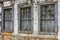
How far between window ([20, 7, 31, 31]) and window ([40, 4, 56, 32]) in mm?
641

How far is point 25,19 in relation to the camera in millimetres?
6289

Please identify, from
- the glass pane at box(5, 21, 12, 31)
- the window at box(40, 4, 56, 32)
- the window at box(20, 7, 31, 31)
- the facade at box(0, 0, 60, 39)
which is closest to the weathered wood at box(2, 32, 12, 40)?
the facade at box(0, 0, 60, 39)

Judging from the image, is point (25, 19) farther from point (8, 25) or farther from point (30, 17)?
point (8, 25)

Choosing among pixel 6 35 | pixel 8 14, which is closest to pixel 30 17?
pixel 8 14

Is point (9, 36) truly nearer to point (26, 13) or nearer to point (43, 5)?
point (26, 13)

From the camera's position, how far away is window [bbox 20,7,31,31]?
616 centimetres

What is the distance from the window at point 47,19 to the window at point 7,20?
176cm

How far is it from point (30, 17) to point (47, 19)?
0.79 m

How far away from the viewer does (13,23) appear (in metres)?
6.61

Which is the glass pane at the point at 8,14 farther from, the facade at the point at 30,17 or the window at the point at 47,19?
the window at the point at 47,19

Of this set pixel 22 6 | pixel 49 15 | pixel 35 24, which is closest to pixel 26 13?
pixel 22 6

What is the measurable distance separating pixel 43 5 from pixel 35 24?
83 cm

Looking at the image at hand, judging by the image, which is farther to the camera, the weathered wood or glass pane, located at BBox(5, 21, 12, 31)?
glass pane, located at BBox(5, 21, 12, 31)

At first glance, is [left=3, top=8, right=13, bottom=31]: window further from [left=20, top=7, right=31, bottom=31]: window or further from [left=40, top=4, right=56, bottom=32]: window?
[left=40, top=4, right=56, bottom=32]: window
